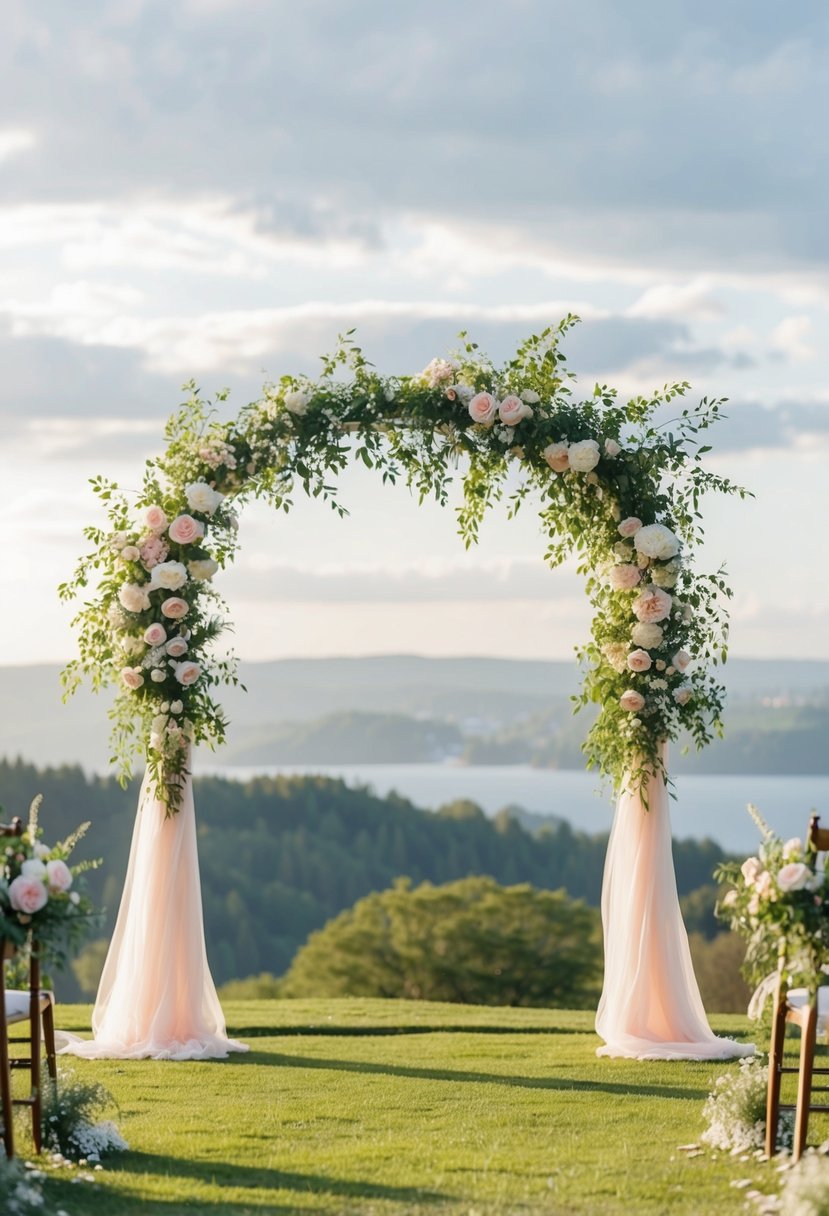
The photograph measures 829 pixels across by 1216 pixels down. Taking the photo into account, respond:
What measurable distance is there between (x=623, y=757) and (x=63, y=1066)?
11.7 feet

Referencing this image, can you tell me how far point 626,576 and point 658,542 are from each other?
0.31 metres

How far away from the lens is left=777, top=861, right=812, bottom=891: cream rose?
5.05m

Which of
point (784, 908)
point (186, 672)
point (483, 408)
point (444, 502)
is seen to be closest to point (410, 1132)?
point (784, 908)

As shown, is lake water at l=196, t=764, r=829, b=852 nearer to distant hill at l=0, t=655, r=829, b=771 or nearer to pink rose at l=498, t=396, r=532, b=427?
distant hill at l=0, t=655, r=829, b=771

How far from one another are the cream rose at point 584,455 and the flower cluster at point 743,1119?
12.0 ft

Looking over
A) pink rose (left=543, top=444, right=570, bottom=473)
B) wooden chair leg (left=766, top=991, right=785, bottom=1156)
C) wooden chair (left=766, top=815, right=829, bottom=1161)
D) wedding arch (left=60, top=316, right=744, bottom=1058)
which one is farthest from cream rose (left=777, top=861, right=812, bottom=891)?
pink rose (left=543, top=444, right=570, bottom=473)

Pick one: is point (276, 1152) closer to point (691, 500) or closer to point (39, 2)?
point (691, 500)

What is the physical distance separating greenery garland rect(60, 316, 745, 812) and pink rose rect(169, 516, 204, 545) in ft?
0.03

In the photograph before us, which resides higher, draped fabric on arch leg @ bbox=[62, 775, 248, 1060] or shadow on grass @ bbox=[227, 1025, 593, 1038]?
draped fabric on arch leg @ bbox=[62, 775, 248, 1060]

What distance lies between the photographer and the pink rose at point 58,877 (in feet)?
16.7

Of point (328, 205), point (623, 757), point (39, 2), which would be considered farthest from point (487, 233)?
point (623, 757)

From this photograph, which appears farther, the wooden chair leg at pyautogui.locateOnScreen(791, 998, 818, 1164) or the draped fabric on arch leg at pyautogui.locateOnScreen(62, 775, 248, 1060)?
the draped fabric on arch leg at pyautogui.locateOnScreen(62, 775, 248, 1060)

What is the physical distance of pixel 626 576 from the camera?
8.48 metres

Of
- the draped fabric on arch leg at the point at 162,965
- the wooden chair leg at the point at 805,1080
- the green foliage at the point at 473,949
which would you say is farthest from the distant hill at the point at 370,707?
the wooden chair leg at the point at 805,1080
